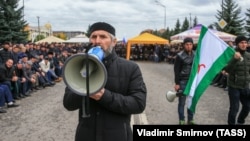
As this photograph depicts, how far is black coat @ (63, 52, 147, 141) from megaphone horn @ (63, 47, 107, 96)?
286mm

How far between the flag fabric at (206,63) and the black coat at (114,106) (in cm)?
319

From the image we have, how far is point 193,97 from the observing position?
6199 mm

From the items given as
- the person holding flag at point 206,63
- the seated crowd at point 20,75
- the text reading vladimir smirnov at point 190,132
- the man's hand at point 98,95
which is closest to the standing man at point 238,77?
the person holding flag at point 206,63

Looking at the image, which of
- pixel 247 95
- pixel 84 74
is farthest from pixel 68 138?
pixel 84 74

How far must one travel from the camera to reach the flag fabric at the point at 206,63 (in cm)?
614

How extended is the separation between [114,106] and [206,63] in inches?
141

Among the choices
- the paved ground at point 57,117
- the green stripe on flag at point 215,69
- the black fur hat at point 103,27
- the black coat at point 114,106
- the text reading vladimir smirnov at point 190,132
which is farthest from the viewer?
the paved ground at point 57,117

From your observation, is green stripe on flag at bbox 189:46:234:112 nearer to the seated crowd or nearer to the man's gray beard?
the man's gray beard

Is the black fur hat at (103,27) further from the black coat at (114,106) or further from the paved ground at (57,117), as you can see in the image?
the paved ground at (57,117)

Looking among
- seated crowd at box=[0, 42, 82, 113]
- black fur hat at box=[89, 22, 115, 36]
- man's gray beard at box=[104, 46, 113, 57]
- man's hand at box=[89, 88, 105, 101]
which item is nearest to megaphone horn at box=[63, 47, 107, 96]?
man's hand at box=[89, 88, 105, 101]

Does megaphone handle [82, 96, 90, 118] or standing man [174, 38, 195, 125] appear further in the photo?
standing man [174, 38, 195, 125]

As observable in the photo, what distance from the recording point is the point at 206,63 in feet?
20.5

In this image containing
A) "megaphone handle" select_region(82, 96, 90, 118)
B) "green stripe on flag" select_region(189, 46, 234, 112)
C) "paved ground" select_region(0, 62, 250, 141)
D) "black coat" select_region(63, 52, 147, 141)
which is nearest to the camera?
"megaphone handle" select_region(82, 96, 90, 118)

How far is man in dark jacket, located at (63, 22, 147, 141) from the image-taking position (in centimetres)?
304
